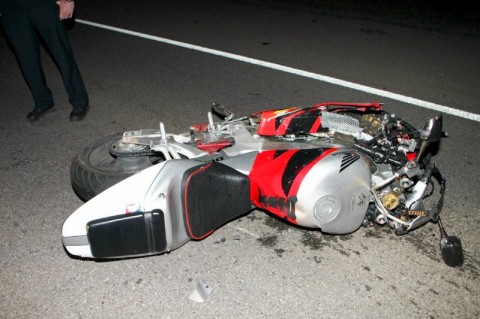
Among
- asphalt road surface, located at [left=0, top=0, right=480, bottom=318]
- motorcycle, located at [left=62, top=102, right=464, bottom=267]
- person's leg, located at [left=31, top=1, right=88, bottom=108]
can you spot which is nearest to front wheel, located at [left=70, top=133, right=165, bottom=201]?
motorcycle, located at [left=62, top=102, right=464, bottom=267]

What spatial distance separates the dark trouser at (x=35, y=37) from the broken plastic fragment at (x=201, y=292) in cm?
293

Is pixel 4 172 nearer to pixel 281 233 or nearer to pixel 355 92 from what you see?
pixel 281 233

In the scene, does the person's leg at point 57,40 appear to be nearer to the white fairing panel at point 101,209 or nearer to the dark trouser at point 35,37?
the dark trouser at point 35,37

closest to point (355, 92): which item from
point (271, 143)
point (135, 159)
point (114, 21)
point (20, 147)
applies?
point (271, 143)

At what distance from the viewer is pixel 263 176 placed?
2844mm

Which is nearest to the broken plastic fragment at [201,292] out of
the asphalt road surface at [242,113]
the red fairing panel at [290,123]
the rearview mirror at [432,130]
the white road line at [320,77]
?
the asphalt road surface at [242,113]

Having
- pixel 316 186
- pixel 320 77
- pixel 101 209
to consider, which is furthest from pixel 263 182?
pixel 320 77

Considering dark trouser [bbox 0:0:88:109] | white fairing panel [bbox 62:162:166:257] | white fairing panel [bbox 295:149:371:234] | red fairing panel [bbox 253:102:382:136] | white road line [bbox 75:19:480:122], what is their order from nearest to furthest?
white fairing panel [bbox 62:162:166:257], white fairing panel [bbox 295:149:371:234], red fairing panel [bbox 253:102:382:136], dark trouser [bbox 0:0:88:109], white road line [bbox 75:19:480:122]

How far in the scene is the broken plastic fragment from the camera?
274cm

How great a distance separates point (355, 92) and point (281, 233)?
2.74m

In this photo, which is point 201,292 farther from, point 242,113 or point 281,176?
point 242,113

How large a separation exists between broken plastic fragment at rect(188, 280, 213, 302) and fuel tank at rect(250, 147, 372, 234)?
2.08 feet

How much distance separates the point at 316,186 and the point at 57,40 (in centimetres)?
318

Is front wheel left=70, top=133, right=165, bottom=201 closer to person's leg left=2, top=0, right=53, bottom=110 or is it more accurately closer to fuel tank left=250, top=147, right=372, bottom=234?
fuel tank left=250, top=147, right=372, bottom=234
